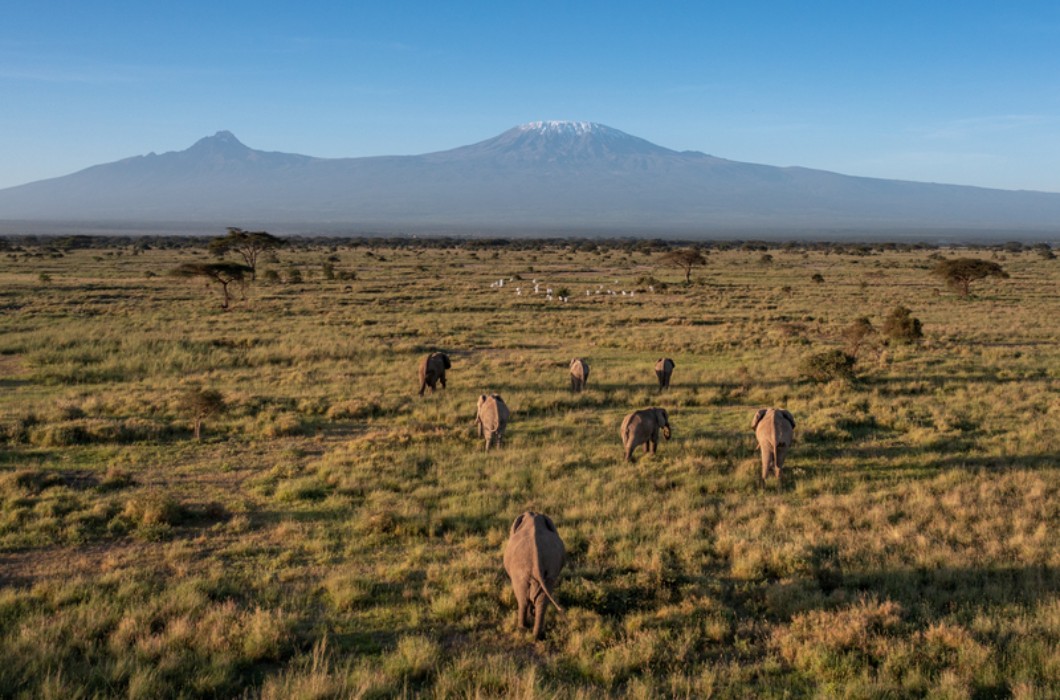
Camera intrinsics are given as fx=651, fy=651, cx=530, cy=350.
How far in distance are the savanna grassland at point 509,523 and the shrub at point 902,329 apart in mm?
1875

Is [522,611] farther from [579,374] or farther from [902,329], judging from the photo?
[902,329]

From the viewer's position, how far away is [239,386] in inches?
792

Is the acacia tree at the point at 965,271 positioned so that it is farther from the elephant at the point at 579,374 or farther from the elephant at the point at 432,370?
the elephant at the point at 432,370

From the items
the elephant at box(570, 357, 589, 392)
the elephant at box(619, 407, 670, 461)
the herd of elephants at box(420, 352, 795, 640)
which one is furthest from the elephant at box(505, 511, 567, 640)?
the elephant at box(570, 357, 589, 392)

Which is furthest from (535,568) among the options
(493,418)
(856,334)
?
(856,334)

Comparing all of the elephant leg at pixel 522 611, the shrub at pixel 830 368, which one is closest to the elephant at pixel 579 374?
the shrub at pixel 830 368

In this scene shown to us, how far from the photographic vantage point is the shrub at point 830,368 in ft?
66.1

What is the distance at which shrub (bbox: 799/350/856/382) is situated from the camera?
20156 mm

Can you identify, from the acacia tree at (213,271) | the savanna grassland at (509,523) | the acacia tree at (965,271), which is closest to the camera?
the savanna grassland at (509,523)

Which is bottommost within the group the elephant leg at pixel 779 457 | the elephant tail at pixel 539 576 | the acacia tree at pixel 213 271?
the elephant leg at pixel 779 457

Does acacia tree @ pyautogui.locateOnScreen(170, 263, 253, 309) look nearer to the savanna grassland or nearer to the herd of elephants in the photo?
the savanna grassland

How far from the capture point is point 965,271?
4403cm

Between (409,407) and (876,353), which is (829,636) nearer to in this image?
(409,407)

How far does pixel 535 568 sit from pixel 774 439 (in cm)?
672
